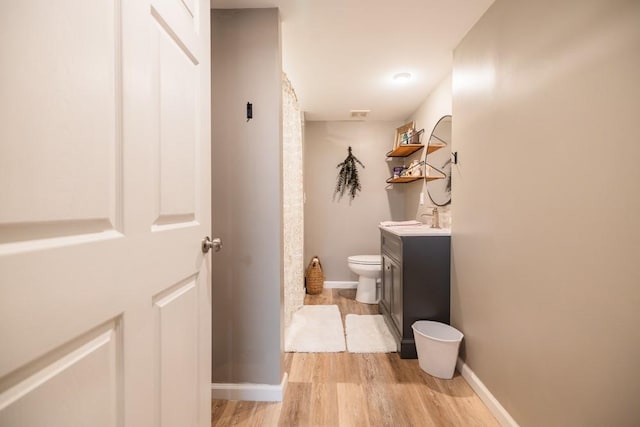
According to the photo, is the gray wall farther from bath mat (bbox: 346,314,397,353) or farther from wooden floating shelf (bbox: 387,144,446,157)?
wooden floating shelf (bbox: 387,144,446,157)

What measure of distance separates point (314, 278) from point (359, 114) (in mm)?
2078

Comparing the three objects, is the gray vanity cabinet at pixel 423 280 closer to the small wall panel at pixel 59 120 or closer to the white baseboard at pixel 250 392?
the white baseboard at pixel 250 392

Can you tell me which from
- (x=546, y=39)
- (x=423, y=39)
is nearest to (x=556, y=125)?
(x=546, y=39)

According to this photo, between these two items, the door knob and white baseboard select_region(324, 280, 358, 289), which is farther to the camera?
white baseboard select_region(324, 280, 358, 289)

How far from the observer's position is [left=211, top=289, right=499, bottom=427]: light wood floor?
149 cm

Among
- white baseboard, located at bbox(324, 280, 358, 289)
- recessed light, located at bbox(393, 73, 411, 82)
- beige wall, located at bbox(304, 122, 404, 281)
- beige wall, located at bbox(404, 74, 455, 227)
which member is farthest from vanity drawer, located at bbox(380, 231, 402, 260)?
recessed light, located at bbox(393, 73, 411, 82)

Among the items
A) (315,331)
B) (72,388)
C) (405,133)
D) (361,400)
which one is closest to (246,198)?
(72,388)

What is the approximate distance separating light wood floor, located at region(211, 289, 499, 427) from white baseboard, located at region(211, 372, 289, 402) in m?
0.03

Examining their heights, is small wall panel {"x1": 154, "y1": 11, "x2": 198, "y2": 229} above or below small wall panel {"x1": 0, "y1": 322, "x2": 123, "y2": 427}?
above

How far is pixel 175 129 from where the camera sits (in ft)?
2.89

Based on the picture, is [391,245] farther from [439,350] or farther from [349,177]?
[349,177]

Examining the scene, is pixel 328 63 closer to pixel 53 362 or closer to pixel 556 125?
pixel 556 125

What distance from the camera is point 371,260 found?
10.3 ft

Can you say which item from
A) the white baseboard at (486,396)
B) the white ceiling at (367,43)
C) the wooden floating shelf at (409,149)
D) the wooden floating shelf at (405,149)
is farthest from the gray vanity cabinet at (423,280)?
the white ceiling at (367,43)
